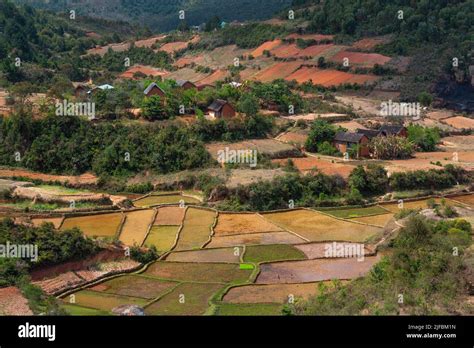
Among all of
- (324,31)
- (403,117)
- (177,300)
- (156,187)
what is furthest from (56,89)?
(324,31)

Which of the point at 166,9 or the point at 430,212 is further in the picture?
the point at 166,9

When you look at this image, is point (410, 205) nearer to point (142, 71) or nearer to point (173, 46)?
point (142, 71)

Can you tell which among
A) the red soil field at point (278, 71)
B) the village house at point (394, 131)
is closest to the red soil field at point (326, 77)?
the red soil field at point (278, 71)

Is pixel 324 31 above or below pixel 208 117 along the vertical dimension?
above

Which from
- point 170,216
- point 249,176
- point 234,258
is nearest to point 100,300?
point 234,258

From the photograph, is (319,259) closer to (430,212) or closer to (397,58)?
(430,212)

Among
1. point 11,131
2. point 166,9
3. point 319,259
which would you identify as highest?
point 166,9

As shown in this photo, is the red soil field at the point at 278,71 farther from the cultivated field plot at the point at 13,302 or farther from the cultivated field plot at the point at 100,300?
the cultivated field plot at the point at 13,302
